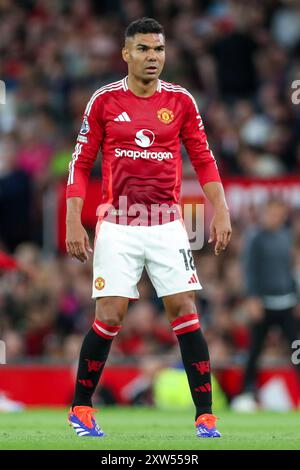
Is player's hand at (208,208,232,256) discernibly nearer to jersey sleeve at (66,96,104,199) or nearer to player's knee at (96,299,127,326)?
player's knee at (96,299,127,326)

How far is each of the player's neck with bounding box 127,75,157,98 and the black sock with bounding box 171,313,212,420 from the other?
55.1 inches

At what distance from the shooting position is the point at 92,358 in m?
8.34

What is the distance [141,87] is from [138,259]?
106 cm

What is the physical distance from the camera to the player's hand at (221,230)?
27.0 feet

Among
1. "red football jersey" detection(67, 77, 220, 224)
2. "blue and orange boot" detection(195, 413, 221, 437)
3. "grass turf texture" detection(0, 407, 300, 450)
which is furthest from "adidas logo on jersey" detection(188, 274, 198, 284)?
"grass turf texture" detection(0, 407, 300, 450)

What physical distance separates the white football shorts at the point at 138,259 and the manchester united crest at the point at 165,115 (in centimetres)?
63

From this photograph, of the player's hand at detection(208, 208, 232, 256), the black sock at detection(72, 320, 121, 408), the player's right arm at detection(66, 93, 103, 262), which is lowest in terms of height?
the black sock at detection(72, 320, 121, 408)

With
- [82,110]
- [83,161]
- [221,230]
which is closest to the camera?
[221,230]

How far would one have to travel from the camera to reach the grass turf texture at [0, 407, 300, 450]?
25.0ft

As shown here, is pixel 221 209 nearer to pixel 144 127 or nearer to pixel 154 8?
pixel 144 127

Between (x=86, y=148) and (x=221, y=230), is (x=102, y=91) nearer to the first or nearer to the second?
(x=86, y=148)

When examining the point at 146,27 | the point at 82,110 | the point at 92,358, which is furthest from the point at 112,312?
the point at 82,110

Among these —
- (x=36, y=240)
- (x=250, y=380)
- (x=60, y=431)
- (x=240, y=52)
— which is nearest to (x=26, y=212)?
(x=36, y=240)

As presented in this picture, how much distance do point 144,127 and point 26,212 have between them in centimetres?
915
